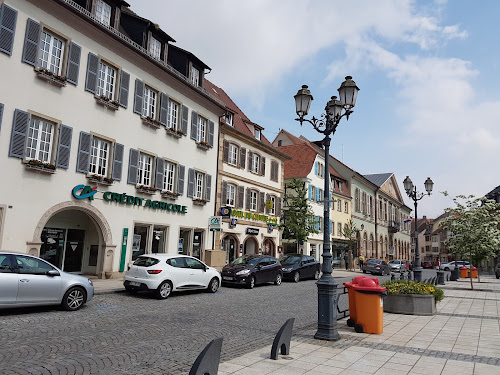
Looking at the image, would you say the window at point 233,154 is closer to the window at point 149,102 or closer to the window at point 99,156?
the window at point 149,102

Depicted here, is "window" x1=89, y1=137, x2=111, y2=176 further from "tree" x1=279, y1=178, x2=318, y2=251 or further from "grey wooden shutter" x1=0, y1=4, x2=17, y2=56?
"tree" x1=279, y1=178, x2=318, y2=251

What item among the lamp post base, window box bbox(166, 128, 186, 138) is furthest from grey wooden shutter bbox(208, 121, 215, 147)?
the lamp post base

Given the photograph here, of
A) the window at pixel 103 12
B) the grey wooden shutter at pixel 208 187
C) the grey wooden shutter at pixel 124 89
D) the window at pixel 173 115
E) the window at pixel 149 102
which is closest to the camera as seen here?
the window at pixel 103 12

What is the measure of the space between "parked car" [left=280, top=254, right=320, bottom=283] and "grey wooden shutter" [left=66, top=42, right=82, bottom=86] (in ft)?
48.7

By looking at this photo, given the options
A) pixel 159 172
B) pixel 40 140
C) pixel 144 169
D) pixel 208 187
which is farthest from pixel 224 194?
pixel 40 140

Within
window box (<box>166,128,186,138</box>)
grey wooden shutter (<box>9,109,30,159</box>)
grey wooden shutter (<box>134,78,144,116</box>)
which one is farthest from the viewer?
window box (<box>166,128,186,138</box>)

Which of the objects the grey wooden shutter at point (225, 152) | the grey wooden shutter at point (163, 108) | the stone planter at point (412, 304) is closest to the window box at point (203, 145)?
the grey wooden shutter at point (225, 152)

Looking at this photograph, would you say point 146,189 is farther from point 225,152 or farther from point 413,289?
point 413,289

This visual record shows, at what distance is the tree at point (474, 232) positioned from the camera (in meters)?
21.3

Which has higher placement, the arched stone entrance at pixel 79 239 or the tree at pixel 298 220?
the tree at pixel 298 220

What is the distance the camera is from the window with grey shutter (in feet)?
48.6

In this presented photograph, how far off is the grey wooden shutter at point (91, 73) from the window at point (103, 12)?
2080mm

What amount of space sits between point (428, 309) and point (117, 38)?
16939 mm

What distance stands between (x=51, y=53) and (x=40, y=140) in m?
3.63
